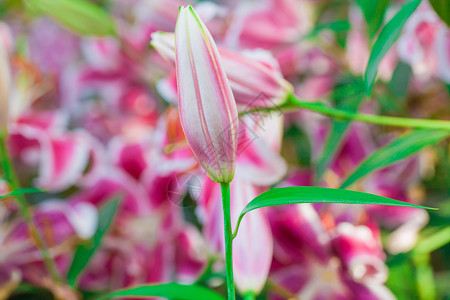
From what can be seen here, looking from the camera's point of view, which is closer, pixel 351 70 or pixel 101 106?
pixel 351 70

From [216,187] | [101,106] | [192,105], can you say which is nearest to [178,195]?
[216,187]

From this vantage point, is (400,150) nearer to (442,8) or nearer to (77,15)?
(442,8)

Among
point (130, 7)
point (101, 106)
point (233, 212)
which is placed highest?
point (130, 7)

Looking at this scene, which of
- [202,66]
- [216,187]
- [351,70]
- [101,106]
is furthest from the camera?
[101,106]

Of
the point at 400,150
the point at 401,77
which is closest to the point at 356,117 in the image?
the point at 400,150

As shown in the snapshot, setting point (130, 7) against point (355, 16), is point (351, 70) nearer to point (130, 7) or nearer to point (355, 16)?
point (355, 16)

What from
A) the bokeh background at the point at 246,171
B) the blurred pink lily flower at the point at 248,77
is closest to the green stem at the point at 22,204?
the bokeh background at the point at 246,171

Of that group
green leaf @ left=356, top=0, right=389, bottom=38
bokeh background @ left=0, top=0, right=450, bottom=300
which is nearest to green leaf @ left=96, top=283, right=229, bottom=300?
bokeh background @ left=0, top=0, right=450, bottom=300

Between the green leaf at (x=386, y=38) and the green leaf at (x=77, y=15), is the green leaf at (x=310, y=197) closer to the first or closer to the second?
the green leaf at (x=386, y=38)
